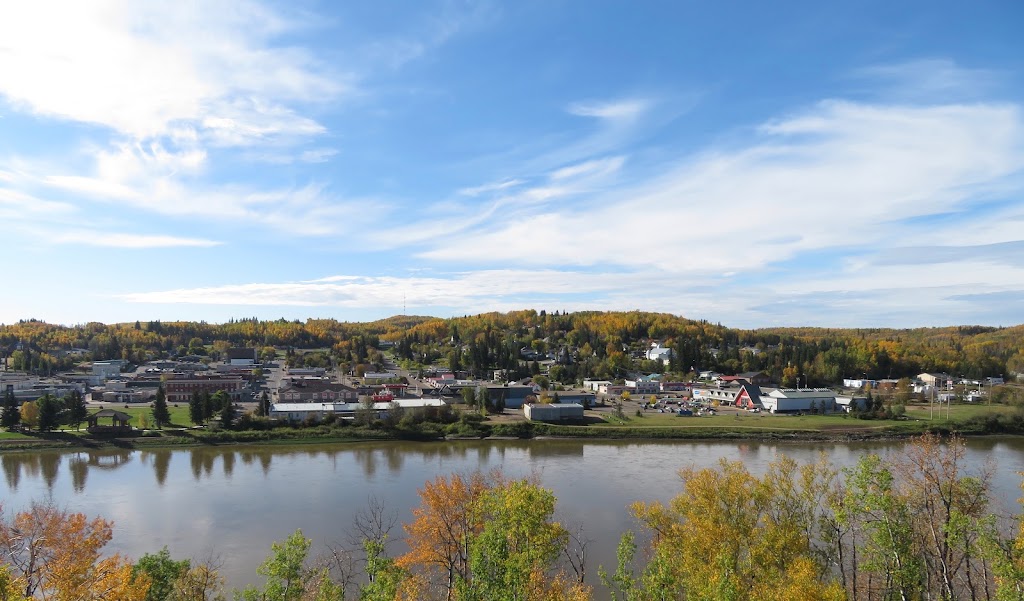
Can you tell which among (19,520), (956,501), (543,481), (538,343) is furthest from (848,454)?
(538,343)

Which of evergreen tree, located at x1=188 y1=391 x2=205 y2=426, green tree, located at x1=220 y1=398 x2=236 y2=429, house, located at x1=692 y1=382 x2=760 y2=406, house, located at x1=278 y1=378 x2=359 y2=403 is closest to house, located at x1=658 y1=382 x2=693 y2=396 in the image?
house, located at x1=692 y1=382 x2=760 y2=406

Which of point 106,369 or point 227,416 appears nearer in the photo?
point 227,416

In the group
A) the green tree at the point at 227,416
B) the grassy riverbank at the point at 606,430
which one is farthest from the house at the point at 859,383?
the green tree at the point at 227,416

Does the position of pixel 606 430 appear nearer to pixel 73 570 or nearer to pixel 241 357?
pixel 73 570

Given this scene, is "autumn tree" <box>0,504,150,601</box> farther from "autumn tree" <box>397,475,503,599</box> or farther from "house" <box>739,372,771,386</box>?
"house" <box>739,372,771,386</box>

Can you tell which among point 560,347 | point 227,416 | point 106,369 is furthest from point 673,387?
point 106,369
